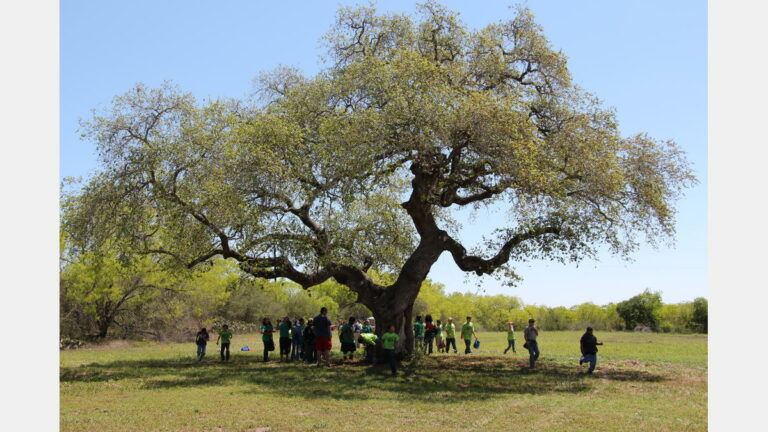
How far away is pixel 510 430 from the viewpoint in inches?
431

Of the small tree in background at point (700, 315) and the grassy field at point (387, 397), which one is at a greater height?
the grassy field at point (387, 397)

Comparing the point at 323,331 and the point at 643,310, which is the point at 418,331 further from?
the point at 643,310

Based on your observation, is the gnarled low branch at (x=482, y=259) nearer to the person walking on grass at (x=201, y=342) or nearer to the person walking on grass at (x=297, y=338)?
the person walking on grass at (x=297, y=338)

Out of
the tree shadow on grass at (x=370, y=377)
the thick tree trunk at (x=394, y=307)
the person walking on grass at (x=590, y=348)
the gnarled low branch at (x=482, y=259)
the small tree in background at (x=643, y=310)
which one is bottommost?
the small tree in background at (x=643, y=310)

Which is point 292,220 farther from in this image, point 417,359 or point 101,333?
point 101,333

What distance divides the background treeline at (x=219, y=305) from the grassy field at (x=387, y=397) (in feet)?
17.7

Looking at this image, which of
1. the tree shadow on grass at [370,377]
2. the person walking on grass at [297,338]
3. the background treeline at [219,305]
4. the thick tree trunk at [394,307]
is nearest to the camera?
the tree shadow on grass at [370,377]

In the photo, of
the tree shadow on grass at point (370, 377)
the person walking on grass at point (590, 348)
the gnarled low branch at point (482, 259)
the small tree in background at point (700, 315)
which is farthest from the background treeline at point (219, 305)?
the person walking on grass at point (590, 348)

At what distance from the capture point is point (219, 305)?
5144cm

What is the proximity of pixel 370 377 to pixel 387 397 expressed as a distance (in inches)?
148

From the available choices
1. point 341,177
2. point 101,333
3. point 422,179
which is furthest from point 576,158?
point 101,333

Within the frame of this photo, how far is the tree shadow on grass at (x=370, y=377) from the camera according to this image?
611 inches

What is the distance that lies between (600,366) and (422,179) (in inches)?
351

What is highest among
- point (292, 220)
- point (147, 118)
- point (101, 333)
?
point (147, 118)
